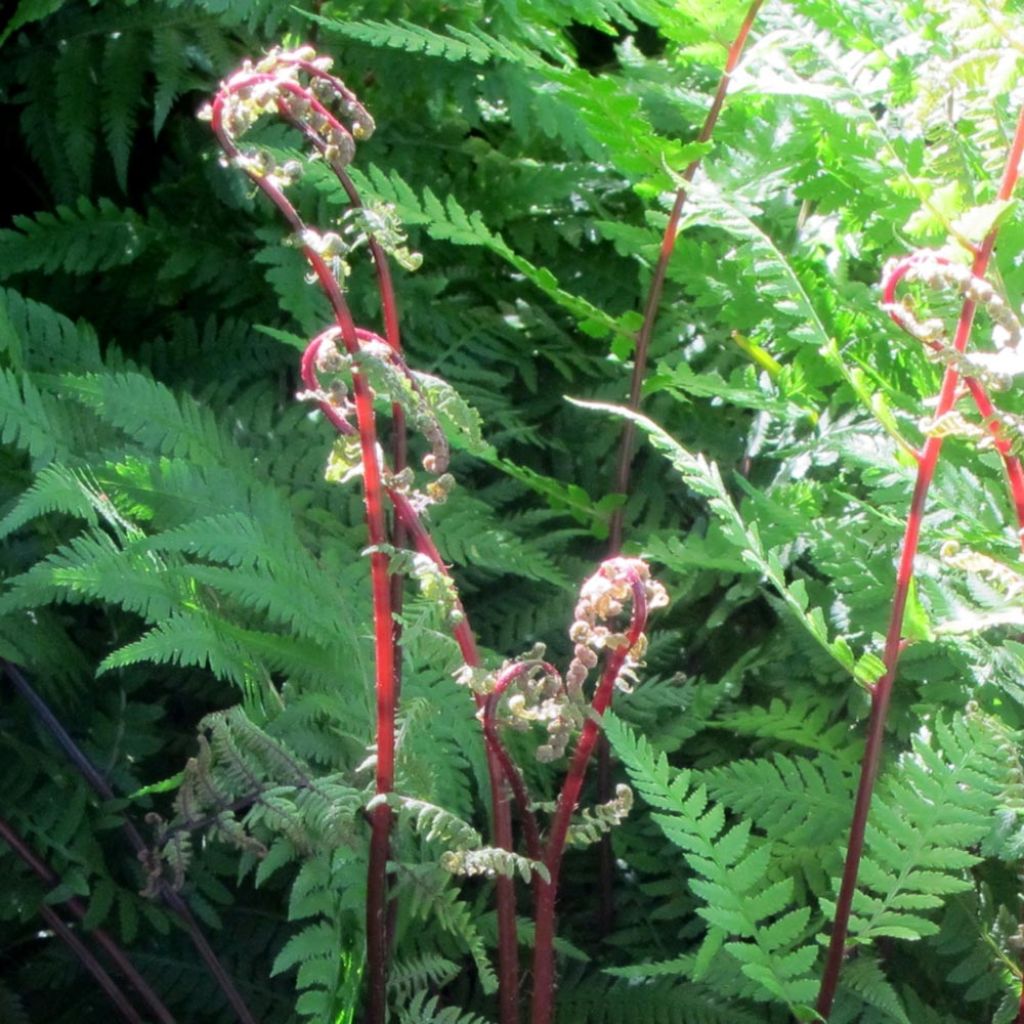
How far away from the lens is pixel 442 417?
0.78m

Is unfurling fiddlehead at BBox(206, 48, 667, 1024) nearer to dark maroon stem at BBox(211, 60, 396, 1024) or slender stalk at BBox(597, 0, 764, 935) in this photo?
dark maroon stem at BBox(211, 60, 396, 1024)

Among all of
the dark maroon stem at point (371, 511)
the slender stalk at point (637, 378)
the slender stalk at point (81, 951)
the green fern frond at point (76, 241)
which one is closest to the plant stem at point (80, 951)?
the slender stalk at point (81, 951)

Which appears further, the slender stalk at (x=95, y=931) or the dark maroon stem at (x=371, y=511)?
the slender stalk at (x=95, y=931)

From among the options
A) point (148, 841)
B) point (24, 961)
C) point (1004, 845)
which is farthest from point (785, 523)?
point (24, 961)

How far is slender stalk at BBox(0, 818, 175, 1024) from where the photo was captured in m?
0.87

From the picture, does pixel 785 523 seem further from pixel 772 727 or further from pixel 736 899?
pixel 736 899

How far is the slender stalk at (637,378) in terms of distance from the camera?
1.03 meters

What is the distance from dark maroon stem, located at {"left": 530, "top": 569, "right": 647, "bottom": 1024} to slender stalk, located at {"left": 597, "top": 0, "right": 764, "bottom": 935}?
0.27 m

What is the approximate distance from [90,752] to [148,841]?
0.08 m

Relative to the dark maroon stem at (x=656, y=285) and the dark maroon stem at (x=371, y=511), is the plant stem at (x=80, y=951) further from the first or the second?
the dark maroon stem at (x=656, y=285)

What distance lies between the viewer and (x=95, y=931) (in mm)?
924

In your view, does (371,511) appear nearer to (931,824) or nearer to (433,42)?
(931,824)

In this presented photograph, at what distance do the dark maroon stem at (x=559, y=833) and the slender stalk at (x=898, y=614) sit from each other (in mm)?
157

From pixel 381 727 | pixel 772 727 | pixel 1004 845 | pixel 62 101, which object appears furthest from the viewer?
pixel 62 101
